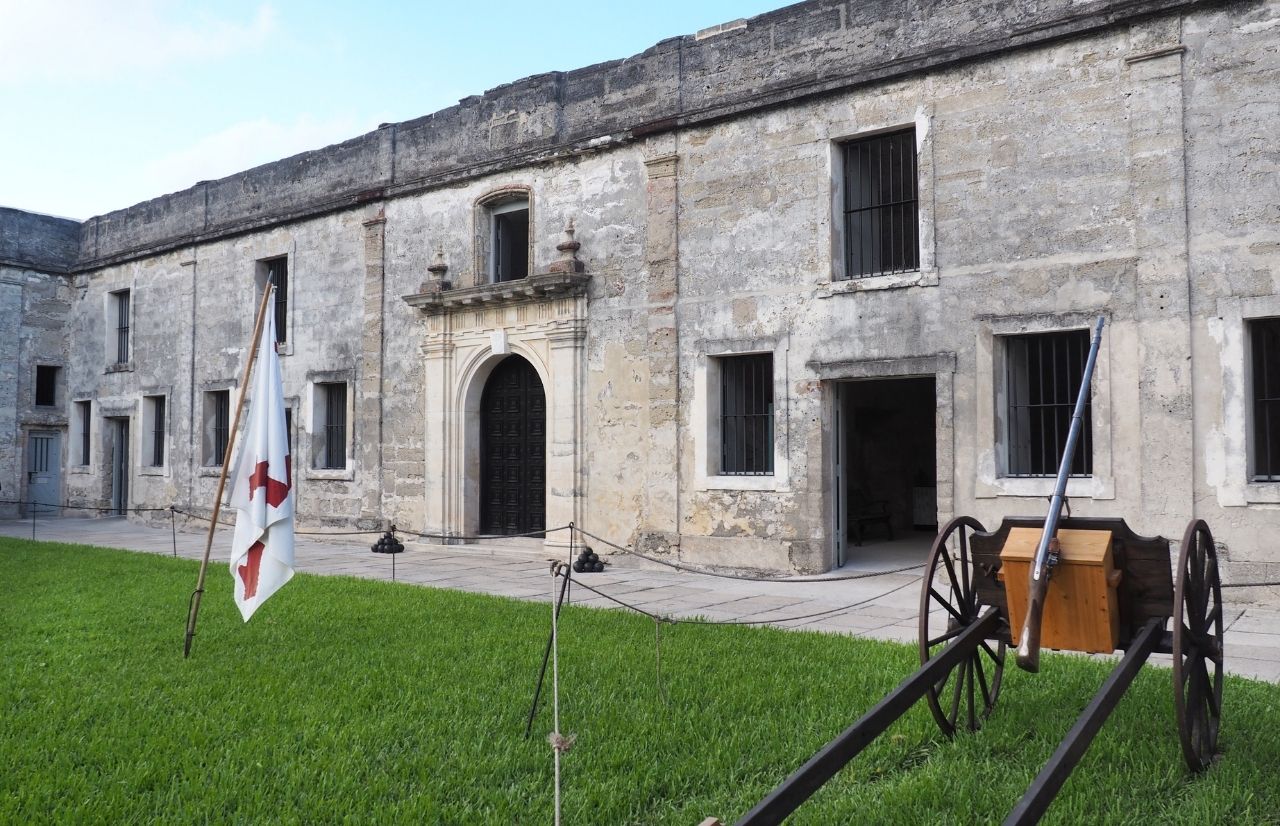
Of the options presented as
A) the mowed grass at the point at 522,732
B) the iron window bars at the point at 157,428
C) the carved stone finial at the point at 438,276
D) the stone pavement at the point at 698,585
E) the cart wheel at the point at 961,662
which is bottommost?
the stone pavement at the point at 698,585

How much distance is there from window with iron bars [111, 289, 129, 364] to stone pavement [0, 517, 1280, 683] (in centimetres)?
518

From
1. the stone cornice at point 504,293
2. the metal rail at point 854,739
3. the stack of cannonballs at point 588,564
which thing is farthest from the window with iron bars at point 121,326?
the metal rail at point 854,739

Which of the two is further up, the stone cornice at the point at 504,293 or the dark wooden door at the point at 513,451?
the stone cornice at the point at 504,293

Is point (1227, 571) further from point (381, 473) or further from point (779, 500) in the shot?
point (381, 473)

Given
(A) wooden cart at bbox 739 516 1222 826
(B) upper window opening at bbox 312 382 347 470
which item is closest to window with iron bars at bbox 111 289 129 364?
(B) upper window opening at bbox 312 382 347 470

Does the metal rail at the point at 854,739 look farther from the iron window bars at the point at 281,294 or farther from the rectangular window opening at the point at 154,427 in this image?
the rectangular window opening at the point at 154,427

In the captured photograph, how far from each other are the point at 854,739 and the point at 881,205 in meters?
8.65

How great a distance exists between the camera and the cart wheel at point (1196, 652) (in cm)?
386

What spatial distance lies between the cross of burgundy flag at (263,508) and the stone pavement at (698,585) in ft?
10.0

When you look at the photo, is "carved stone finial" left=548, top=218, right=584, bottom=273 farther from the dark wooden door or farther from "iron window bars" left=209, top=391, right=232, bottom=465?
"iron window bars" left=209, top=391, right=232, bottom=465

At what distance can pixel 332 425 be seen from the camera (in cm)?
1619

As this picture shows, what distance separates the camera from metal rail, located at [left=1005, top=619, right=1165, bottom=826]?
2.77 meters

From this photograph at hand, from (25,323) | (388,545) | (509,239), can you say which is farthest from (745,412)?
(25,323)

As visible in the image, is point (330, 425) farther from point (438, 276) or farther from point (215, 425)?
point (438, 276)
